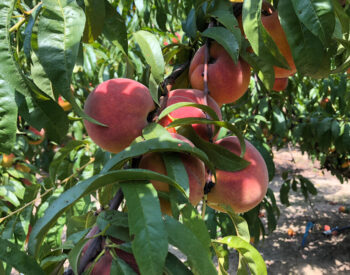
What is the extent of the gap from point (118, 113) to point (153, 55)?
0.12 m

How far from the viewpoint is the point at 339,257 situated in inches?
117

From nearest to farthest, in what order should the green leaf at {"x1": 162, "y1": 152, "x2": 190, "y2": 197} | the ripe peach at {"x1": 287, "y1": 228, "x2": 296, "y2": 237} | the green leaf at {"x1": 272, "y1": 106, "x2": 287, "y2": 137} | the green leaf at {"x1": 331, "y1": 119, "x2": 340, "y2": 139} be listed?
1. the green leaf at {"x1": 162, "y1": 152, "x2": 190, "y2": 197}
2. the green leaf at {"x1": 272, "y1": 106, "x2": 287, "y2": 137}
3. the green leaf at {"x1": 331, "y1": 119, "x2": 340, "y2": 139}
4. the ripe peach at {"x1": 287, "y1": 228, "x2": 296, "y2": 237}

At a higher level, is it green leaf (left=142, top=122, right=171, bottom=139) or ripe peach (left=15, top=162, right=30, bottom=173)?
green leaf (left=142, top=122, right=171, bottom=139)

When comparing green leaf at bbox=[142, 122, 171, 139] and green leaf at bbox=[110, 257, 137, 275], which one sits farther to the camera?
green leaf at bbox=[142, 122, 171, 139]

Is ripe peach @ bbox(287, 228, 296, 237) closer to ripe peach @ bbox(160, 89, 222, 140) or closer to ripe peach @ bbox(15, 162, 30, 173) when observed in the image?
ripe peach @ bbox(15, 162, 30, 173)

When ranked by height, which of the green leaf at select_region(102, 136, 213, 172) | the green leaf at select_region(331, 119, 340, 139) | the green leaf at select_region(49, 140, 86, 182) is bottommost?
the green leaf at select_region(331, 119, 340, 139)

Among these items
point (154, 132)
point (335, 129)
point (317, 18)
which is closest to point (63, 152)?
point (154, 132)

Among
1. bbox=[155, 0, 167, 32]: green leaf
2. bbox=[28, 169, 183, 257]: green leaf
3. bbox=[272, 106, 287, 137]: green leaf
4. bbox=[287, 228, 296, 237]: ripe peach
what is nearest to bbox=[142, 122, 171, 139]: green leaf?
bbox=[28, 169, 183, 257]: green leaf

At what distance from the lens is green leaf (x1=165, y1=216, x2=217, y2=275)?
326mm

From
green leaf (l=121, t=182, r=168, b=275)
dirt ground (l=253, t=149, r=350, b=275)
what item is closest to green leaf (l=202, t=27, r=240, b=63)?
green leaf (l=121, t=182, r=168, b=275)

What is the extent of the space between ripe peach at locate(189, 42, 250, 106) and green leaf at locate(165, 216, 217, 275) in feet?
1.33

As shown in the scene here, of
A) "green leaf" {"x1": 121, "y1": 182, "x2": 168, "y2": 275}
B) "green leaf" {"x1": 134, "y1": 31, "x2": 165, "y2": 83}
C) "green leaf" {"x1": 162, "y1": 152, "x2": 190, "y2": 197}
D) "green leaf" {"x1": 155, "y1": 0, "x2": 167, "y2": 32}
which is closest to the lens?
"green leaf" {"x1": 121, "y1": 182, "x2": 168, "y2": 275}

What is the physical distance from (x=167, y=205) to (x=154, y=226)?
155 mm

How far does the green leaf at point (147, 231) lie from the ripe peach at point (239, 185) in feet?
0.86
